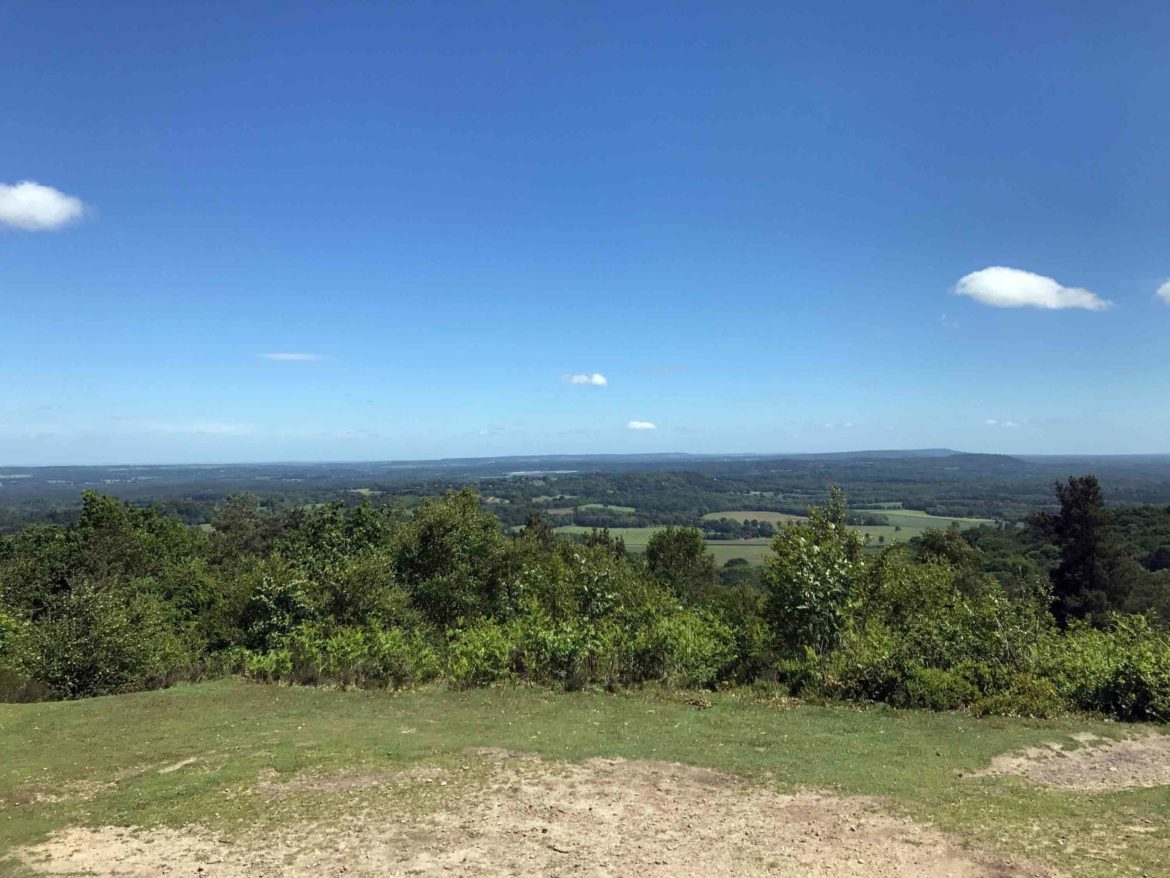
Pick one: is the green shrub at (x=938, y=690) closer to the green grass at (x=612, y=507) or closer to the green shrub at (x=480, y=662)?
the green shrub at (x=480, y=662)

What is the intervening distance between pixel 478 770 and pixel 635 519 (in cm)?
12048

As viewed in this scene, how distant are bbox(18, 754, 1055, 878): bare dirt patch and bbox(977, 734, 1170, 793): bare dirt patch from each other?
3539 millimetres

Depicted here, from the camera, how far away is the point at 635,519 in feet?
426

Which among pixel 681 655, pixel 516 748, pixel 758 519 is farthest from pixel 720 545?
pixel 516 748

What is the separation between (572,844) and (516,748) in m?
3.76

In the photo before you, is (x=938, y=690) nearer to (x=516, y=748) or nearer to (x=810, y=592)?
(x=810, y=592)

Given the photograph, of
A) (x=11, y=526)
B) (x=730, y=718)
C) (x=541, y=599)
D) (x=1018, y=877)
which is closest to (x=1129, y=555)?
(x=541, y=599)

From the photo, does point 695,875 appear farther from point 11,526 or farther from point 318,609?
point 11,526

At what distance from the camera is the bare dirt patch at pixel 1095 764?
10039mm

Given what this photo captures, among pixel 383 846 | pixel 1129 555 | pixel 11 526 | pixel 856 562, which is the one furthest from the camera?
pixel 11 526

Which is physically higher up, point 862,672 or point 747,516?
point 862,672

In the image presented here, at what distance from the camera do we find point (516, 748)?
1143 cm

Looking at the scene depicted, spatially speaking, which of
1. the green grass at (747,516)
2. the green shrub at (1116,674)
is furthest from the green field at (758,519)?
the green shrub at (1116,674)

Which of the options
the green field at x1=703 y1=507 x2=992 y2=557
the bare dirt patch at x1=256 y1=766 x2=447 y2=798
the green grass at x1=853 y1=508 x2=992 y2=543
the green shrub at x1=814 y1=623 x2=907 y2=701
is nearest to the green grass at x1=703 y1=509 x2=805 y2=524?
the green field at x1=703 y1=507 x2=992 y2=557
